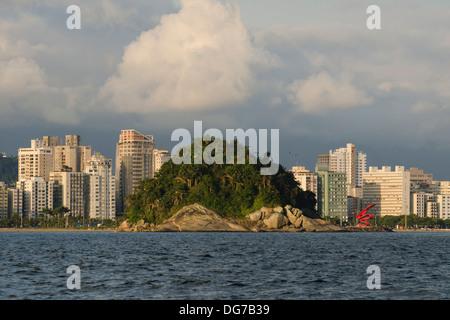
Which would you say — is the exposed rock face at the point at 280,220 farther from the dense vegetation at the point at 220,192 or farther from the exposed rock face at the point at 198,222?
the exposed rock face at the point at 198,222

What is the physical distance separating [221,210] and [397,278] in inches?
5513

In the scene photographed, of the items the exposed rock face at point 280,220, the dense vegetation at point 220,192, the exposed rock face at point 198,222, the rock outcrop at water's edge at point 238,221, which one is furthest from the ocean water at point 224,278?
the dense vegetation at point 220,192

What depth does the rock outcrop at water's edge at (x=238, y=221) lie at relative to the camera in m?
180

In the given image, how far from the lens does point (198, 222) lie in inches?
7087

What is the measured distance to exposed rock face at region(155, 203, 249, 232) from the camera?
179375 mm

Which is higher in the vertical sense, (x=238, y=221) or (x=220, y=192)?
(x=220, y=192)

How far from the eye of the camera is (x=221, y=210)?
612 feet

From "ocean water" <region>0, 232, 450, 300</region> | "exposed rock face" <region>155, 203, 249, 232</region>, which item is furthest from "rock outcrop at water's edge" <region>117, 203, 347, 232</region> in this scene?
"ocean water" <region>0, 232, 450, 300</region>

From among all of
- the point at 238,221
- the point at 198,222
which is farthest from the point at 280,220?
the point at 198,222

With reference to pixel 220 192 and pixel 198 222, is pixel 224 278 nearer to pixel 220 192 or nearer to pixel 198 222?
pixel 198 222

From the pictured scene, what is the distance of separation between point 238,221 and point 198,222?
12.3m

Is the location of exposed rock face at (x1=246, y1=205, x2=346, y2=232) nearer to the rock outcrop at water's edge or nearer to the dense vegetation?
the rock outcrop at water's edge
